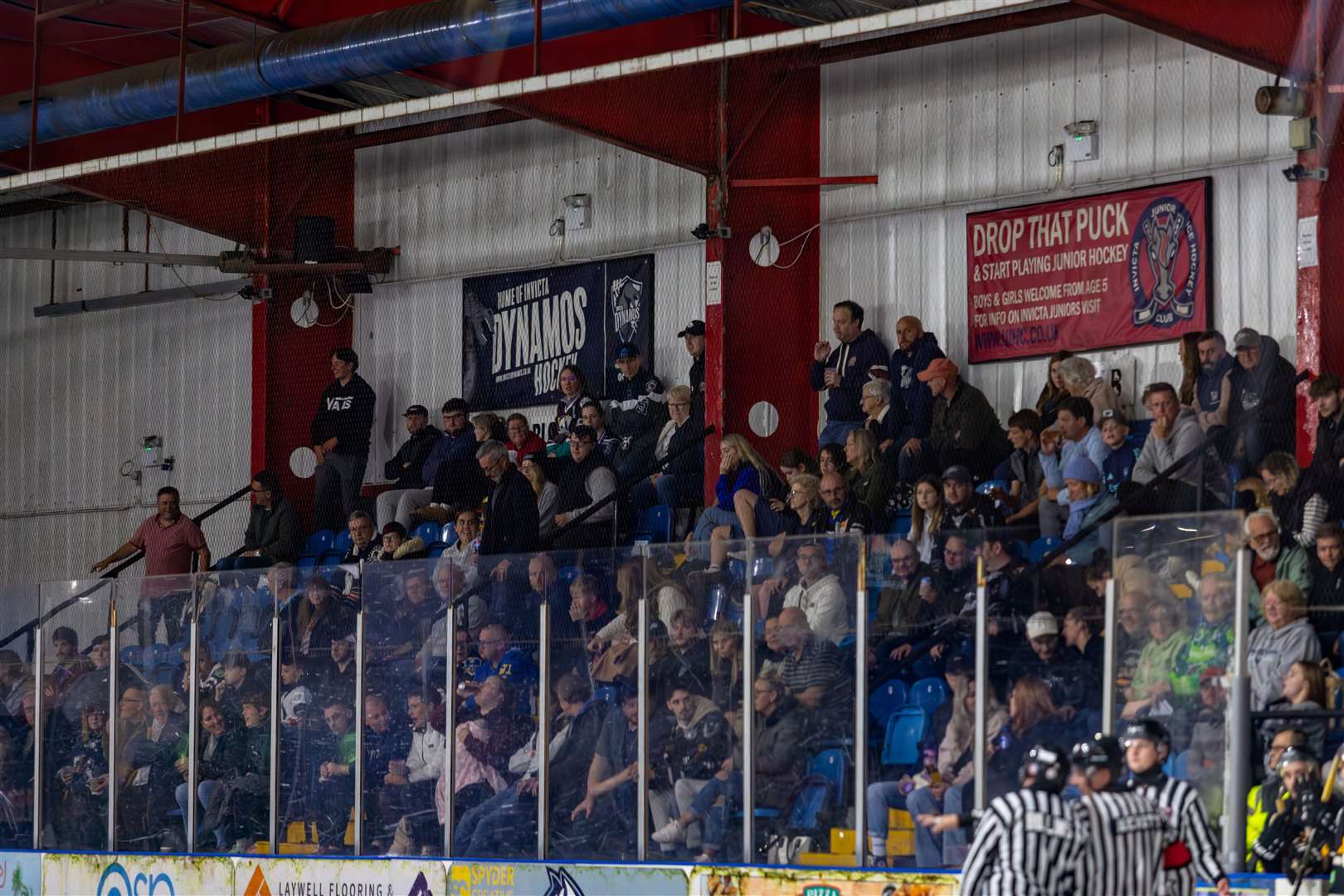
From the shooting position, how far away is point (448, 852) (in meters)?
9.94

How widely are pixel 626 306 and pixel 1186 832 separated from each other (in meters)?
8.81

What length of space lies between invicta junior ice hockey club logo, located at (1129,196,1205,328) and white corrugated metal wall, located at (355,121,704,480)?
333 centimetres

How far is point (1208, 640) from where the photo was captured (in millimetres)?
7719

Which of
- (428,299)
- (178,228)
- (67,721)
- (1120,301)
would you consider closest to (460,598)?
(67,721)

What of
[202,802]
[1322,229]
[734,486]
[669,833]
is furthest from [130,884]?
[1322,229]

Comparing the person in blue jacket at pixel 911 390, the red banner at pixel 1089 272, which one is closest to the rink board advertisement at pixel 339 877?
the person in blue jacket at pixel 911 390

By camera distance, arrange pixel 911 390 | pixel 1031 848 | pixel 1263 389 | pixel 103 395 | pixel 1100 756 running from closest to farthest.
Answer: pixel 1031 848 < pixel 1100 756 < pixel 1263 389 < pixel 911 390 < pixel 103 395

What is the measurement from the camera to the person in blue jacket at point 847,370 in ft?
42.3

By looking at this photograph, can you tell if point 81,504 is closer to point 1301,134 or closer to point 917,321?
point 917,321

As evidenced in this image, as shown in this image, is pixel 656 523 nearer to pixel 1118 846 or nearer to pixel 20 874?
pixel 20 874

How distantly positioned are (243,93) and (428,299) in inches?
100.0

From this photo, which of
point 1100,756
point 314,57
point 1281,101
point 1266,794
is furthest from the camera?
point 314,57

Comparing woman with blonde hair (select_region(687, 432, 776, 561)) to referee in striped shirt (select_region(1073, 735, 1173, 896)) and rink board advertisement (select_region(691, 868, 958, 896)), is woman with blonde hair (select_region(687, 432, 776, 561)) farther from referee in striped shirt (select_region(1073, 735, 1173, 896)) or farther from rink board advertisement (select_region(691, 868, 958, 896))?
referee in striped shirt (select_region(1073, 735, 1173, 896))

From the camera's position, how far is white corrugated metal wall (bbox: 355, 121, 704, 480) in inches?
583
